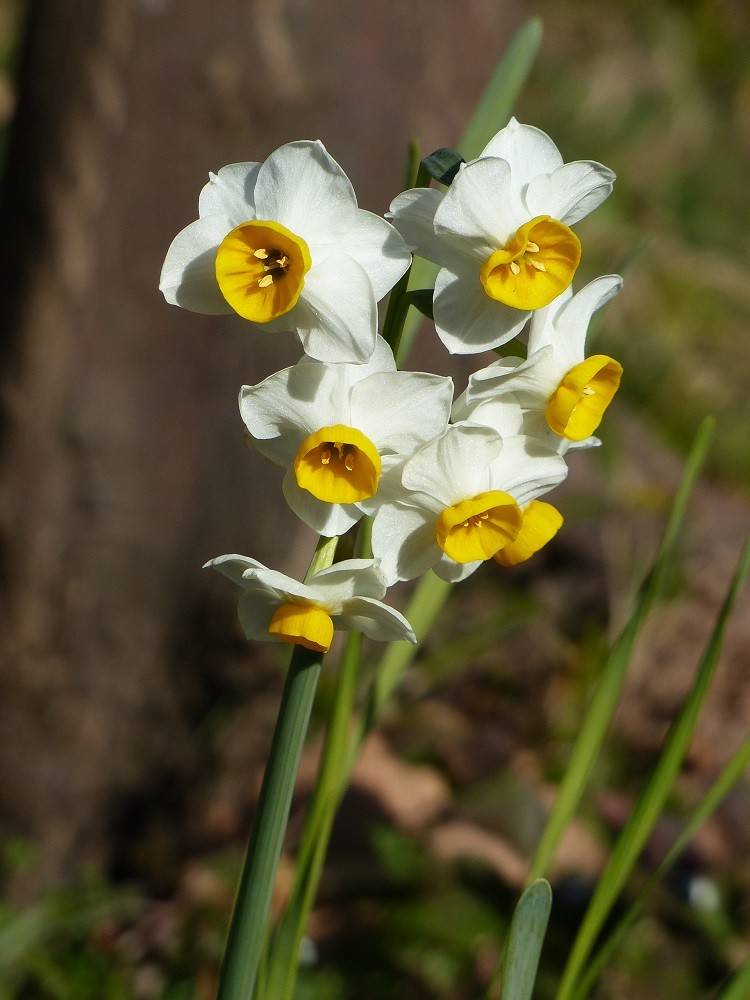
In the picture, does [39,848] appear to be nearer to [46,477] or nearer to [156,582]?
[156,582]

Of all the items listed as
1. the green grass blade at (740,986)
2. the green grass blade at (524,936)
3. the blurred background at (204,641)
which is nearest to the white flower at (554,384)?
the green grass blade at (524,936)

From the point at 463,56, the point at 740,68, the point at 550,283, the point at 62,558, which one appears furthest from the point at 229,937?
the point at 740,68

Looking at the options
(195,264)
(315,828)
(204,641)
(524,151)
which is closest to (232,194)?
(195,264)

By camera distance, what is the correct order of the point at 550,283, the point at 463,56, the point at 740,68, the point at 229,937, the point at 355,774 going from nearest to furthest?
1. the point at 550,283
2. the point at 229,937
3. the point at 463,56
4. the point at 355,774
5. the point at 740,68

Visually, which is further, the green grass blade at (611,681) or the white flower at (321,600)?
the green grass blade at (611,681)

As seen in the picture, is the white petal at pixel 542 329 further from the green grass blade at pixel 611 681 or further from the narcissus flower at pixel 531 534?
the green grass blade at pixel 611 681

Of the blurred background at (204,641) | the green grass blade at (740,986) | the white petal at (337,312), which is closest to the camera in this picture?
the white petal at (337,312)

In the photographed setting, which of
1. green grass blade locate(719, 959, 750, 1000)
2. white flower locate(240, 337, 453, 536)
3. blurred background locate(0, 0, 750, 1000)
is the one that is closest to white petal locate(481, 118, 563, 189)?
white flower locate(240, 337, 453, 536)
